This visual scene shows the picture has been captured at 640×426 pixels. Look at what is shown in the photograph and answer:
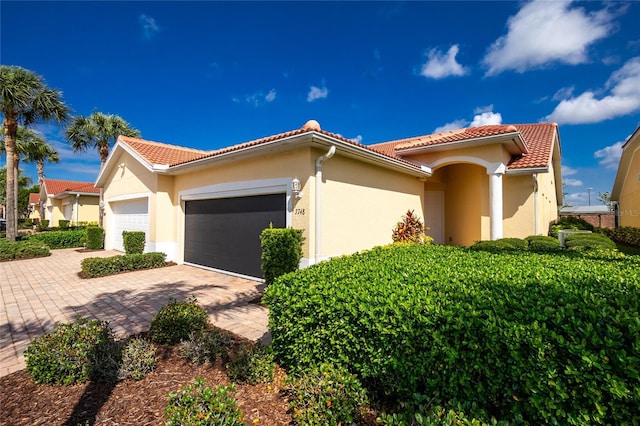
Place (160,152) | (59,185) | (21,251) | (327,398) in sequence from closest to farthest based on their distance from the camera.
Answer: (327,398), (160,152), (21,251), (59,185)

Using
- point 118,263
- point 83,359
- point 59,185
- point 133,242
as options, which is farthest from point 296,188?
point 59,185

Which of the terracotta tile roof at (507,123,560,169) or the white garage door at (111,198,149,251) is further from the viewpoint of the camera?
the white garage door at (111,198,149,251)

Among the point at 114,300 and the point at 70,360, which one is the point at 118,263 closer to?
the point at 114,300

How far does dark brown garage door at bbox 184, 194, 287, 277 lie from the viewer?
8359 mm

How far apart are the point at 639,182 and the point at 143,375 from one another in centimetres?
2167

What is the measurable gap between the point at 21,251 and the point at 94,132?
928 cm

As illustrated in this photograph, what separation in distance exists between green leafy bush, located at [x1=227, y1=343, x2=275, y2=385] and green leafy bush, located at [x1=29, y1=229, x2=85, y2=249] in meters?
19.8

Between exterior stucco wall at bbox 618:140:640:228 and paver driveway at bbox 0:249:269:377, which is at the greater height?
exterior stucco wall at bbox 618:140:640:228

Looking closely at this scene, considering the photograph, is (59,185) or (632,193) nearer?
(632,193)

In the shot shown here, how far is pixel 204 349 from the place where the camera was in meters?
3.77

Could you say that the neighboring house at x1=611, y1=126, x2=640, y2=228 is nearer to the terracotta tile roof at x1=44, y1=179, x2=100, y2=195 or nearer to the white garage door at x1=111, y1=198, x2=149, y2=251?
the white garage door at x1=111, y1=198, x2=149, y2=251

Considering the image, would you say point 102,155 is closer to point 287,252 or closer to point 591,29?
point 287,252

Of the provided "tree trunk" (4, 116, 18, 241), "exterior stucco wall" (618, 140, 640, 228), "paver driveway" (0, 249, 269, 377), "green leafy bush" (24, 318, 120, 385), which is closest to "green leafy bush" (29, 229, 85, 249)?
"tree trunk" (4, 116, 18, 241)

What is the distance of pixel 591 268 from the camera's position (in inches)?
137
